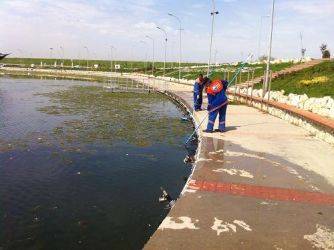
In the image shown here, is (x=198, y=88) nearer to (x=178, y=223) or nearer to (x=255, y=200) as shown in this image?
(x=255, y=200)

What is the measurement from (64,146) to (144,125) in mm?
4970

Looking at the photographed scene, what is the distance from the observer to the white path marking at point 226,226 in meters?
4.91

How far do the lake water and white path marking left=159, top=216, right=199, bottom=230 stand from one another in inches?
33.8

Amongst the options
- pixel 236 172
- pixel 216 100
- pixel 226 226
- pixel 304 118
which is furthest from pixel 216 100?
pixel 226 226

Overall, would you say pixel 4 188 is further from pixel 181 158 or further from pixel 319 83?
pixel 319 83

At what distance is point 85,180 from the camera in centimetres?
855

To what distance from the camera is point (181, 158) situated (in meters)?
11.0

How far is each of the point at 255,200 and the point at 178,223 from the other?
160cm

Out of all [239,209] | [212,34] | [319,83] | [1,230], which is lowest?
[1,230]

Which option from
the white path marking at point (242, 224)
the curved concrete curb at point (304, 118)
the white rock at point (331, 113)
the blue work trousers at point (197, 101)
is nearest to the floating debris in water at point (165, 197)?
the white path marking at point (242, 224)

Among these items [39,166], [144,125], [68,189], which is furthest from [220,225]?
[144,125]

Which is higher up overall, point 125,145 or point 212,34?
point 212,34

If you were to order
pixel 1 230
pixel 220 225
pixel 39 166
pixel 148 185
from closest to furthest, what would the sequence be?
pixel 220 225 < pixel 1 230 < pixel 148 185 < pixel 39 166

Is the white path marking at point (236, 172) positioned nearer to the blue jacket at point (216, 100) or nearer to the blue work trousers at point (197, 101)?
the blue jacket at point (216, 100)
